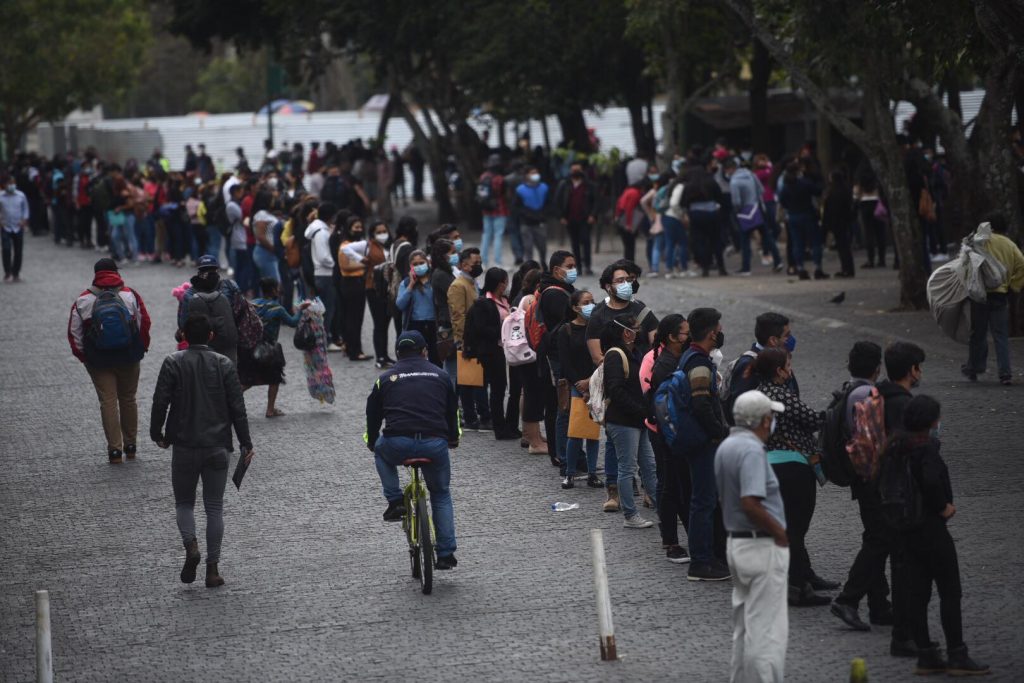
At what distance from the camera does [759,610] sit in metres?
7.52

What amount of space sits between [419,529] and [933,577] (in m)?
3.16

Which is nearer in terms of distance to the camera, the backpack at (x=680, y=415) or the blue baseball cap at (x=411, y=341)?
the backpack at (x=680, y=415)

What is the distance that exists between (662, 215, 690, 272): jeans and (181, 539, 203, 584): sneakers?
16427 mm

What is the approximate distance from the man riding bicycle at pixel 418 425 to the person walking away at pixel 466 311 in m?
4.35

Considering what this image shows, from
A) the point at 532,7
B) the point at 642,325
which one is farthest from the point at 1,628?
the point at 532,7

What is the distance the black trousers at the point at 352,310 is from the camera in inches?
744

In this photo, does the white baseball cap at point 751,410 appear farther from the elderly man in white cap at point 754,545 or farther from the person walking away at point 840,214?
the person walking away at point 840,214

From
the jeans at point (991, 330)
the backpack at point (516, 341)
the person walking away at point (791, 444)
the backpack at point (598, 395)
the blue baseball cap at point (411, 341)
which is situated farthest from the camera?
the jeans at point (991, 330)

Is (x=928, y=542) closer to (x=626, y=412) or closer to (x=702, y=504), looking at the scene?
(x=702, y=504)

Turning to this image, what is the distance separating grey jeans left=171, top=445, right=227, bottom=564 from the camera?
404 inches

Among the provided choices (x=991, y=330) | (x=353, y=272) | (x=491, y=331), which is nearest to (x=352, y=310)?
(x=353, y=272)

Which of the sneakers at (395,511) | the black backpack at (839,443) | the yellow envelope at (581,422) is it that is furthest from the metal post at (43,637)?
the yellow envelope at (581,422)

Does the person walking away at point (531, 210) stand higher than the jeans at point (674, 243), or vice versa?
the person walking away at point (531, 210)

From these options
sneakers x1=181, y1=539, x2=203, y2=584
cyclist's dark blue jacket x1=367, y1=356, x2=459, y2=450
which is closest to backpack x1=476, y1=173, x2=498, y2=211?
cyclist's dark blue jacket x1=367, y1=356, x2=459, y2=450
